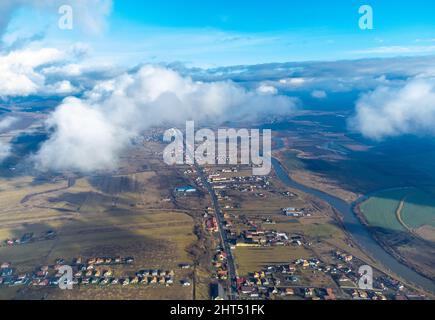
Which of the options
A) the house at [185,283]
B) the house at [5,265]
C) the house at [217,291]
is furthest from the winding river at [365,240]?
the house at [5,265]

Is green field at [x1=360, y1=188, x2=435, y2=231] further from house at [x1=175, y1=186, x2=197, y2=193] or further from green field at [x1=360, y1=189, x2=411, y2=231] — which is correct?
house at [x1=175, y1=186, x2=197, y2=193]

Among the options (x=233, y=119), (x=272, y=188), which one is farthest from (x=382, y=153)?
(x=233, y=119)

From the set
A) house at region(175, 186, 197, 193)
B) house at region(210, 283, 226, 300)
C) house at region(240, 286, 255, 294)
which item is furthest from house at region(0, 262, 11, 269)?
house at region(175, 186, 197, 193)

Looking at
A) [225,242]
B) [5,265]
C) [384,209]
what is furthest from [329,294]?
[5,265]

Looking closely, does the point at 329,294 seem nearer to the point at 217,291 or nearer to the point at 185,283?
the point at 217,291

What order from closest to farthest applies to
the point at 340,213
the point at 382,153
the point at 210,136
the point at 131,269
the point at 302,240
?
the point at 131,269, the point at 302,240, the point at 340,213, the point at 382,153, the point at 210,136

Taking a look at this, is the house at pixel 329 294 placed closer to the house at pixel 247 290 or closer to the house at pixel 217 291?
the house at pixel 247 290
